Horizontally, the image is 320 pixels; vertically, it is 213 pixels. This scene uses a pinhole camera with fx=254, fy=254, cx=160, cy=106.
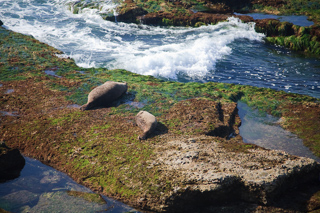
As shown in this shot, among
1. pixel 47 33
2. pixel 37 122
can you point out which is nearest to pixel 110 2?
pixel 47 33

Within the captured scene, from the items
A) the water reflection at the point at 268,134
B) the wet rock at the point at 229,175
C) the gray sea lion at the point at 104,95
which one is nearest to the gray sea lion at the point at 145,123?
the wet rock at the point at 229,175

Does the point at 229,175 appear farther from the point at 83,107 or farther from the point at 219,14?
the point at 219,14

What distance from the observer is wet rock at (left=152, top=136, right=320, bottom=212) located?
4496mm

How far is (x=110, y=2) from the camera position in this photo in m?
21.5

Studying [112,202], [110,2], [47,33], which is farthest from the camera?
[110,2]

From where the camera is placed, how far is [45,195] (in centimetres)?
496

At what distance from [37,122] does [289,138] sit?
268 inches

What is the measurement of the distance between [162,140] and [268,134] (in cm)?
315

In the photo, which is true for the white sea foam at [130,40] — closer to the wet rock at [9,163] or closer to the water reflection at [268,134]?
the water reflection at [268,134]

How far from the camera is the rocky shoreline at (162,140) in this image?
15.1 feet

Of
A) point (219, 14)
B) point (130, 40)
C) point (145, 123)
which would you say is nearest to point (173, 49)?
point (130, 40)

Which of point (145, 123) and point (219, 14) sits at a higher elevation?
point (219, 14)

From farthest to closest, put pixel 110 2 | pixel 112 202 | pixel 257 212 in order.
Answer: pixel 110 2, pixel 112 202, pixel 257 212

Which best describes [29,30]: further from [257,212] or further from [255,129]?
[257,212]
